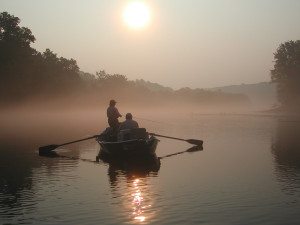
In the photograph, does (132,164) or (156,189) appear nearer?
(156,189)

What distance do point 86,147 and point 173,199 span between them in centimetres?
2016

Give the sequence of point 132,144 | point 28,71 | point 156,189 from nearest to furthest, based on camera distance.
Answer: point 156,189 → point 132,144 → point 28,71

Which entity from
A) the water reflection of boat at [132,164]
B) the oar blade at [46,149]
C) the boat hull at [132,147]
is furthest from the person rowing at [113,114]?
the oar blade at [46,149]

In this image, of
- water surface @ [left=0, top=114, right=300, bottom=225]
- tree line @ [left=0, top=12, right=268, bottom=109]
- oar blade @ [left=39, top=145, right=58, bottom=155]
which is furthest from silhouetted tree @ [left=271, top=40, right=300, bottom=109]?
oar blade @ [left=39, top=145, right=58, bottom=155]

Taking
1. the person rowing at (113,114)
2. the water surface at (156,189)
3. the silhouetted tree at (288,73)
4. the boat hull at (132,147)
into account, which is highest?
the silhouetted tree at (288,73)

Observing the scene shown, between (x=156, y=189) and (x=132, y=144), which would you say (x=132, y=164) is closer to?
(x=132, y=144)

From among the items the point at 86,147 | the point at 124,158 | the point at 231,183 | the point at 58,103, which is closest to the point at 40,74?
the point at 58,103

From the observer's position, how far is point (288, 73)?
118m

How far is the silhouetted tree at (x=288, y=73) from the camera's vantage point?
117 meters

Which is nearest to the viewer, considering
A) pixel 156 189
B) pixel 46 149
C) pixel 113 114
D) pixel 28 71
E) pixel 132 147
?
pixel 156 189

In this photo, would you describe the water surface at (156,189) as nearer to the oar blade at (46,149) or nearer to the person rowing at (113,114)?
the oar blade at (46,149)

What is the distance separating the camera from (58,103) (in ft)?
378

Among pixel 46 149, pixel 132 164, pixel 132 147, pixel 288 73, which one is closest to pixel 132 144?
pixel 132 147

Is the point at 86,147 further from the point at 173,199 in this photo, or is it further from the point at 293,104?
the point at 293,104
